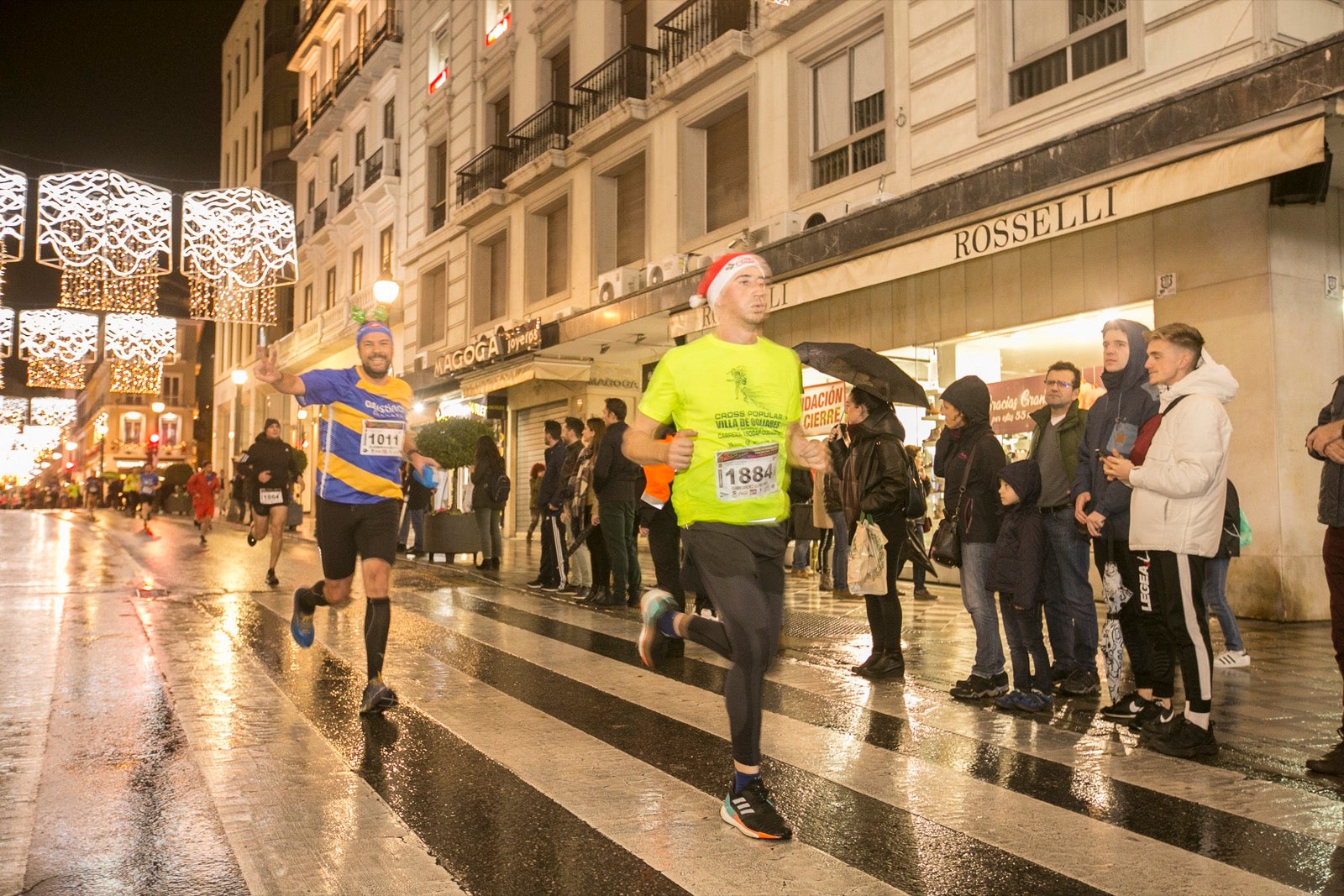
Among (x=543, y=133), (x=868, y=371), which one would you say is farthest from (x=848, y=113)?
(x=868, y=371)

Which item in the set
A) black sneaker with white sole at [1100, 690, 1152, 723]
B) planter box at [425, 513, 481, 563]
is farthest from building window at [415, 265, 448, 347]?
black sneaker with white sole at [1100, 690, 1152, 723]

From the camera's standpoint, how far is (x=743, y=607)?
3.81 m

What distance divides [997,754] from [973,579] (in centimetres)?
163

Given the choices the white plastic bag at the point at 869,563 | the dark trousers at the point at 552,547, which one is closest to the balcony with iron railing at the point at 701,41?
the dark trousers at the point at 552,547

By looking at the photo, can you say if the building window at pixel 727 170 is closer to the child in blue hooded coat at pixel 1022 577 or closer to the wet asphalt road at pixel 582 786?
the wet asphalt road at pixel 582 786

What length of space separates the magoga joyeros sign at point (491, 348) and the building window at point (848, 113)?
276 inches

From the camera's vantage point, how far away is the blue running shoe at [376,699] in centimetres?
552

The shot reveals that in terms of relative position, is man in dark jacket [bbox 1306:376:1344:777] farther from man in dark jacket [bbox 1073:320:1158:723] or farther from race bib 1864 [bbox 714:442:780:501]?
race bib 1864 [bbox 714:442:780:501]

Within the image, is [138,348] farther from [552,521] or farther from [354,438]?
[354,438]

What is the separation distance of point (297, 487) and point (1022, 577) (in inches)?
1287

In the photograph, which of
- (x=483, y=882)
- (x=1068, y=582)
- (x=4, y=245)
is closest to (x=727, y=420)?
(x=483, y=882)

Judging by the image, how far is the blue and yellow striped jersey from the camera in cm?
593

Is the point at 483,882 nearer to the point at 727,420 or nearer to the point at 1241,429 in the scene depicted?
the point at 727,420

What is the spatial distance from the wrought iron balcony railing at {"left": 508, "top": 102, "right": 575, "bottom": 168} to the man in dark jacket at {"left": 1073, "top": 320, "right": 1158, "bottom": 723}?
55.6 ft
